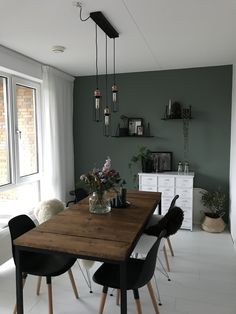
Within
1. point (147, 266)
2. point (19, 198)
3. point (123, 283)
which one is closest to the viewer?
point (123, 283)

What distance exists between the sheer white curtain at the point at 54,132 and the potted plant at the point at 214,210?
88.4 inches

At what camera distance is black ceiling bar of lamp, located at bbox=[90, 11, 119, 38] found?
86.5 inches

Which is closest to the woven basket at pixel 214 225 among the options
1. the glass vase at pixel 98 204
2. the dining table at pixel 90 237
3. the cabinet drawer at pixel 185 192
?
the cabinet drawer at pixel 185 192

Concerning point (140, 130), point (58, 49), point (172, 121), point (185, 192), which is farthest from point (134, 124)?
point (58, 49)

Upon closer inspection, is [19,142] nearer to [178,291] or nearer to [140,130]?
[140,130]

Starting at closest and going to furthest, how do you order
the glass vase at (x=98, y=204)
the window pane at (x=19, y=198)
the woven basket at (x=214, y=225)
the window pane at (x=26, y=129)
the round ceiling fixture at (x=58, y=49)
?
1. the glass vase at (x=98, y=204)
2. the round ceiling fixture at (x=58, y=49)
3. the window pane at (x=19, y=198)
4. the window pane at (x=26, y=129)
5. the woven basket at (x=214, y=225)

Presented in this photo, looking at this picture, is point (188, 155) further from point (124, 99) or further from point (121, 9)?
point (121, 9)

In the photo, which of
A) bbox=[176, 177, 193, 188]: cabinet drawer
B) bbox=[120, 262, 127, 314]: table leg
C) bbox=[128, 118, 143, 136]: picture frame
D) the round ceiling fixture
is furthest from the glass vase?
bbox=[128, 118, 143, 136]: picture frame

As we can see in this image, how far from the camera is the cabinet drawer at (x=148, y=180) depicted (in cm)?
415

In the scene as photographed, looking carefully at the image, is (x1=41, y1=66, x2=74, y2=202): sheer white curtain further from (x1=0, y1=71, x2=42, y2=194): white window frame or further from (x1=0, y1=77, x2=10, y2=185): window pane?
(x1=0, y1=77, x2=10, y2=185): window pane

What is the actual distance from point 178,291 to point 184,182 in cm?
178

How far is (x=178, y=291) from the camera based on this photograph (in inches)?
99.7

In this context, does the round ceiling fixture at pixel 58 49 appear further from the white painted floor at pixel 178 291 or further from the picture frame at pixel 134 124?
the white painted floor at pixel 178 291

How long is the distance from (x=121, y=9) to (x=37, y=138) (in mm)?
2480
